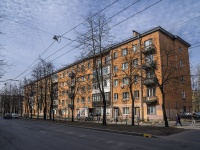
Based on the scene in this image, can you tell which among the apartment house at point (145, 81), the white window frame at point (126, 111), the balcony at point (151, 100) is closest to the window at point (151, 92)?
the apartment house at point (145, 81)

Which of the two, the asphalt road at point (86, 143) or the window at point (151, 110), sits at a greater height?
the window at point (151, 110)

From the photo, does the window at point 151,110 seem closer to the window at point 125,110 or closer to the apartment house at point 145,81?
the apartment house at point 145,81

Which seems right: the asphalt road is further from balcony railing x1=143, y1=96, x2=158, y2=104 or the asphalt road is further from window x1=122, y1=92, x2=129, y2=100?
window x1=122, y1=92, x2=129, y2=100

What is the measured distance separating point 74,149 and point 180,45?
3822cm

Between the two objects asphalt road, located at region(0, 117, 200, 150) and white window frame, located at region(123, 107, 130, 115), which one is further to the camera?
white window frame, located at region(123, 107, 130, 115)

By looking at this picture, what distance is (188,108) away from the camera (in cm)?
4431

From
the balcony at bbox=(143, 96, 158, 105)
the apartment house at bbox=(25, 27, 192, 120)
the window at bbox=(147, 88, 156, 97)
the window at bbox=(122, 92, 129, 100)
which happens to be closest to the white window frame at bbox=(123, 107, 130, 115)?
the apartment house at bbox=(25, 27, 192, 120)

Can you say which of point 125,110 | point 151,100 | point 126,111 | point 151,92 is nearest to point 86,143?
point 151,100

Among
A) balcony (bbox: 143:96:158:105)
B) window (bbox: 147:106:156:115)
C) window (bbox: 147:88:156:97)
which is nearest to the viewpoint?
balcony (bbox: 143:96:158:105)

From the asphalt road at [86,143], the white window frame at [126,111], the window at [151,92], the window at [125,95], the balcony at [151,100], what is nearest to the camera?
the asphalt road at [86,143]

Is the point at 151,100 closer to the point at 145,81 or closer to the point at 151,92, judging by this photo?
the point at 151,92

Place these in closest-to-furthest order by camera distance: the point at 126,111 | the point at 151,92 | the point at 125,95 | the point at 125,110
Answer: the point at 151,92, the point at 126,111, the point at 125,110, the point at 125,95

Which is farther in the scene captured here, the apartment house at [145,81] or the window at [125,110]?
the window at [125,110]

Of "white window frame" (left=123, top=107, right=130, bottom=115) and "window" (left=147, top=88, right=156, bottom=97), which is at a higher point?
"window" (left=147, top=88, right=156, bottom=97)
